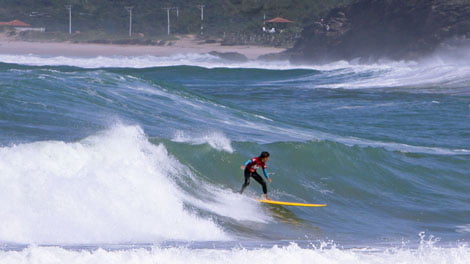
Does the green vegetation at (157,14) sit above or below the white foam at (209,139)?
above

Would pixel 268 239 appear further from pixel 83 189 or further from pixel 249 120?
pixel 249 120

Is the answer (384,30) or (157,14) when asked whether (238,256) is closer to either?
(384,30)

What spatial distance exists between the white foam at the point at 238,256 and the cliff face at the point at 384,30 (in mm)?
40970

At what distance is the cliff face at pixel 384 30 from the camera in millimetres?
50219

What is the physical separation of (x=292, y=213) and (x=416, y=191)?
3186mm

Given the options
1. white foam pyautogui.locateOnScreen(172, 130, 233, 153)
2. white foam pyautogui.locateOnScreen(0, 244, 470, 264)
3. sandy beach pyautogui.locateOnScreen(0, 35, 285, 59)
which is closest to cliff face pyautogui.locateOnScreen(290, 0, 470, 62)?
sandy beach pyautogui.locateOnScreen(0, 35, 285, 59)

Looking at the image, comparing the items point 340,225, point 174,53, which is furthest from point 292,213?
point 174,53

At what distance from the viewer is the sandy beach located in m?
64.8

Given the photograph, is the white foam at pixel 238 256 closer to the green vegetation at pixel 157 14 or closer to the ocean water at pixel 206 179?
the ocean water at pixel 206 179

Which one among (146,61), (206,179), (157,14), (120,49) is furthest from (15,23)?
(206,179)

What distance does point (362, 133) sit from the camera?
1995cm

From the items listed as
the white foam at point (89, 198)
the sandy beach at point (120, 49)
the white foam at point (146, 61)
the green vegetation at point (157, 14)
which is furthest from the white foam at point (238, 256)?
the green vegetation at point (157, 14)

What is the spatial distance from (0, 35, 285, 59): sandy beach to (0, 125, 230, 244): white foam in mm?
51745

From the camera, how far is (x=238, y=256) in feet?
24.4
